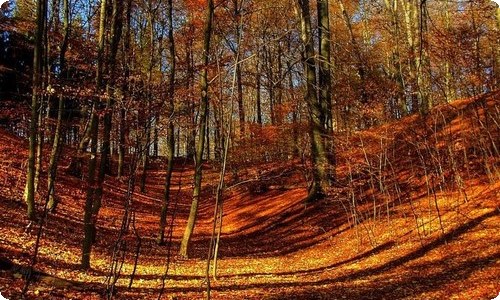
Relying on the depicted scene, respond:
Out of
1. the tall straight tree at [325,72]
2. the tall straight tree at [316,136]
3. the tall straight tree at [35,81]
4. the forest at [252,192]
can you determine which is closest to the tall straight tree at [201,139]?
the forest at [252,192]

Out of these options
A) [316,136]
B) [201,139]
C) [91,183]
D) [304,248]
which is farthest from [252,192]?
[91,183]

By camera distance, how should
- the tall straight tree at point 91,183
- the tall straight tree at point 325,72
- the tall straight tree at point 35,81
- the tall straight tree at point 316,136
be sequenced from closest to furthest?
the tall straight tree at point 91,183 < the tall straight tree at point 35,81 < the tall straight tree at point 316,136 < the tall straight tree at point 325,72

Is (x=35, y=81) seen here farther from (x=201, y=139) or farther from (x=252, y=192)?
(x=252, y=192)

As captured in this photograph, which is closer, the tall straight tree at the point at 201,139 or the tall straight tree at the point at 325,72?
the tall straight tree at the point at 201,139

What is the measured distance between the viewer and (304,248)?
1341 cm

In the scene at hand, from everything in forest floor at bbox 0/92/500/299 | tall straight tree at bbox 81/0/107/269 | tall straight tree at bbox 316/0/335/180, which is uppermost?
tall straight tree at bbox 316/0/335/180

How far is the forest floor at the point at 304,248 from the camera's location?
7.98 m

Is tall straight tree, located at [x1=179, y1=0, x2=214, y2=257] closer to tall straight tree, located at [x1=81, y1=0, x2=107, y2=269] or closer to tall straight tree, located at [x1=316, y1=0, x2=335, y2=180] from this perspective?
tall straight tree, located at [x1=81, y1=0, x2=107, y2=269]

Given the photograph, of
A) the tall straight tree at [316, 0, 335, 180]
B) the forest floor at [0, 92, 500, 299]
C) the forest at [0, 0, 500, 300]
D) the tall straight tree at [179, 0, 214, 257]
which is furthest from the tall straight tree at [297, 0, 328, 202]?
the tall straight tree at [179, 0, 214, 257]

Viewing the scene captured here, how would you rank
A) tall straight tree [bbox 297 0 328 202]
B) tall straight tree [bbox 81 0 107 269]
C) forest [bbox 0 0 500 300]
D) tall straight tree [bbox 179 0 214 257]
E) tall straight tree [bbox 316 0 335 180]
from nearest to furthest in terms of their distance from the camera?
forest [bbox 0 0 500 300] → tall straight tree [bbox 81 0 107 269] → tall straight tree [bbox 179 0 214 257] → tall straight tree [bbox 297 0 328 202] → tall straight tree [bbox 316 0 335 180]

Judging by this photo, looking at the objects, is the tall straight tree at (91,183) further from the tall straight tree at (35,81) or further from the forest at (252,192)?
the tall straight tree at (35,81)

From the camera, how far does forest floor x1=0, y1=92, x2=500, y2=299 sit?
7.98 meters

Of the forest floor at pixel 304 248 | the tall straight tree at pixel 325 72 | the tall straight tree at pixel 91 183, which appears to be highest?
the tall straight tree at pixel 325 72


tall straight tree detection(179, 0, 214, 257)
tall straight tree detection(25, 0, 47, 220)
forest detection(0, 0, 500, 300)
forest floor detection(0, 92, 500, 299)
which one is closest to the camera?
forest floor detection(0, 92, 500, 299)
